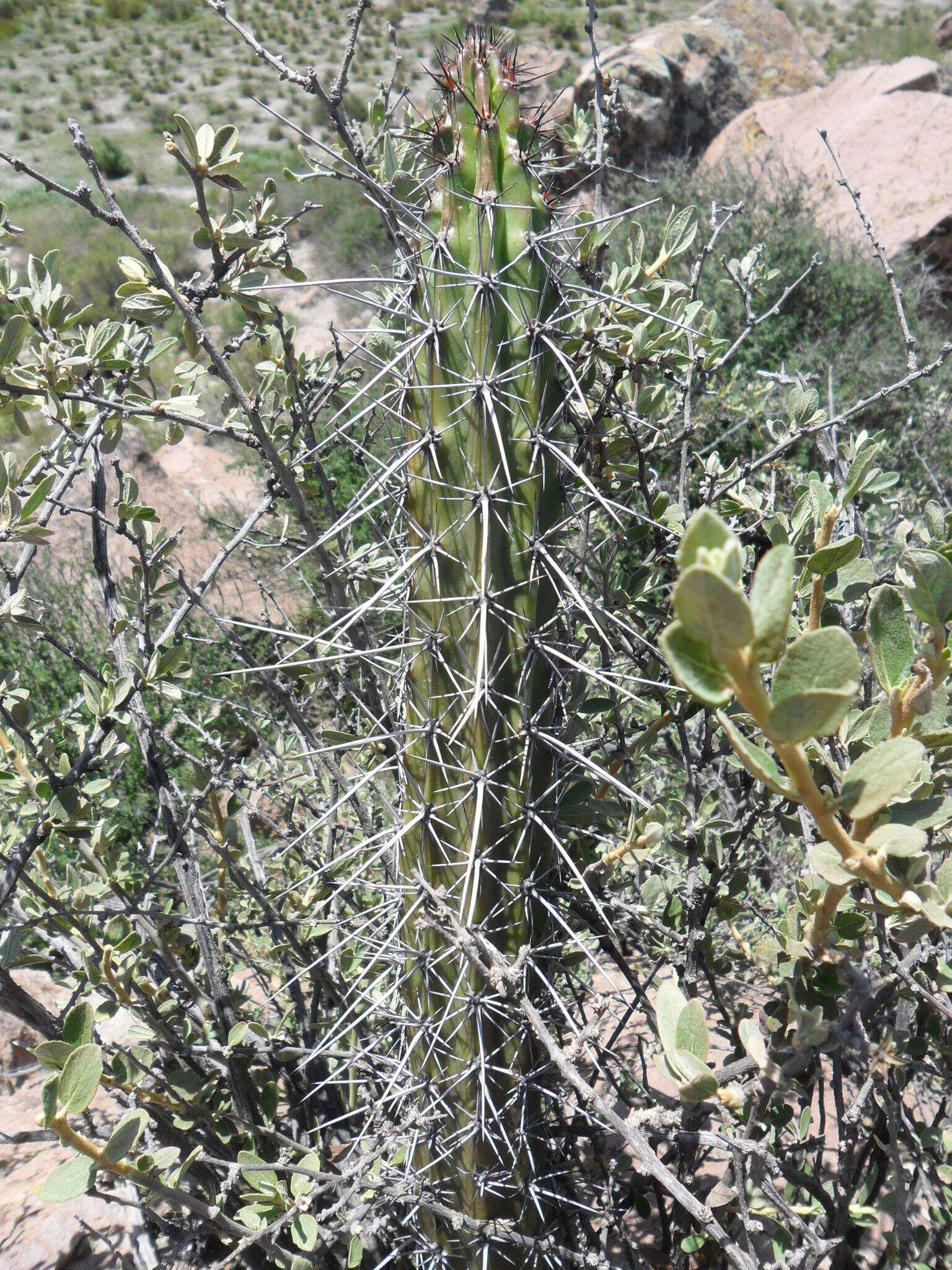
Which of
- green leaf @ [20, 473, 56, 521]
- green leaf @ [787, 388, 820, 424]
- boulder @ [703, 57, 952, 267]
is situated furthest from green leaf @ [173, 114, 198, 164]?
boulder @ [703, 57, 952, 267]

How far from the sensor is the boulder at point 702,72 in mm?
10484

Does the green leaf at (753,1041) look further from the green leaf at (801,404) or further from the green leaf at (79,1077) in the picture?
the green leaf at (801,404)

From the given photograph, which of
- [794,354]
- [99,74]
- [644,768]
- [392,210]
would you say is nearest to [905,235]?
[794,354]

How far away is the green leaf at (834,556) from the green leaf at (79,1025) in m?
0.91

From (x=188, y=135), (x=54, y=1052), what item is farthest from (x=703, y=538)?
(x=188, y=135)

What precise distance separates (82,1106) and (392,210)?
1.13 meters

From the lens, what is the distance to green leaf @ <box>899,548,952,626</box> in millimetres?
724

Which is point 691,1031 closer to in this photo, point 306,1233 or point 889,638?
point 889,638

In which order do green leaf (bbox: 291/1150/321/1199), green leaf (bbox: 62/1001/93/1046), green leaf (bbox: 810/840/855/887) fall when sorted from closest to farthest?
green leaf (bbox: 810/840/855/887) < green leaf (bbox: 62/1001/93/1046) < green leaf (bbox: 291/1150/321/1199)

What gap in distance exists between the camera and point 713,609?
1.57 feet

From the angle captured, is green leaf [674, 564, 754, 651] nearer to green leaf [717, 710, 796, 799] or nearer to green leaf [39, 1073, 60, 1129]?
green leaf [717, 710, 796, 799]

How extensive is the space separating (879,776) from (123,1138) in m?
0.86

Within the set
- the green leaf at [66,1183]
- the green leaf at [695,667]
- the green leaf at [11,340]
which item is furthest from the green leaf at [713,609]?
the green leaf at [11,340]

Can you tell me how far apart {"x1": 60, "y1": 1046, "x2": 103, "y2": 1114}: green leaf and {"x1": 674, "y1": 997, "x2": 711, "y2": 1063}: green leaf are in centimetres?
56
